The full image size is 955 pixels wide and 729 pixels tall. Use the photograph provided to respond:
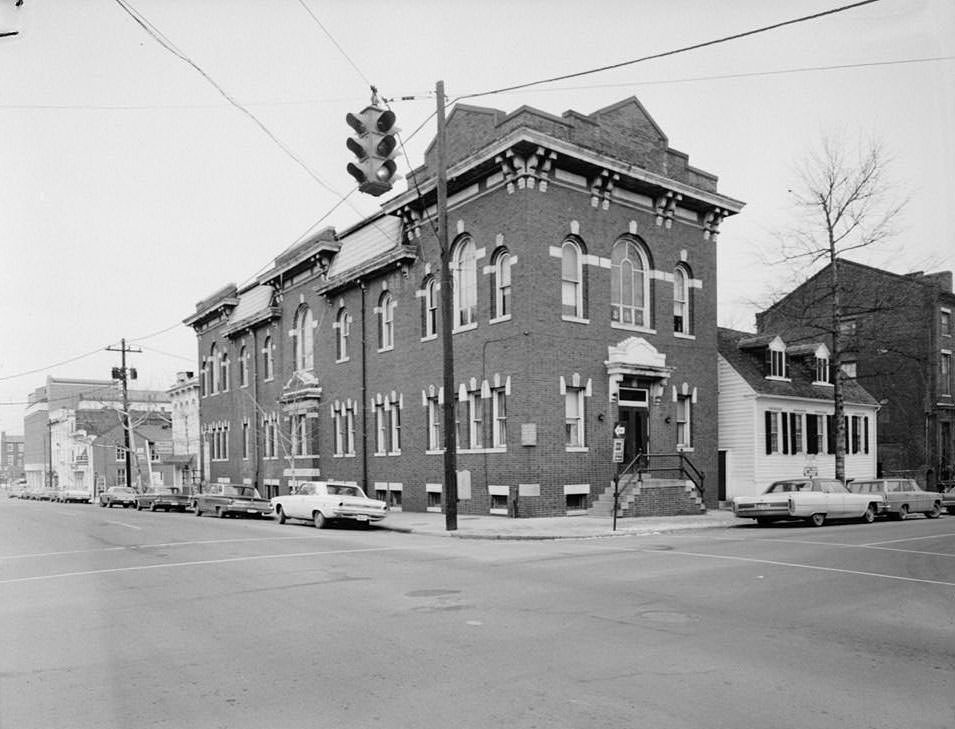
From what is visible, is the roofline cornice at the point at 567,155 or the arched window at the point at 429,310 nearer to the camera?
the roofline cornice at the point at 567,155

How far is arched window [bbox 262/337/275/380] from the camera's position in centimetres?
4312

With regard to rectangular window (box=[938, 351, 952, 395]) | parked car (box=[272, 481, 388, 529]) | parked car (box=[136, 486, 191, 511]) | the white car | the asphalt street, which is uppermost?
rectangular window (box=[938, 351, 952, 395])

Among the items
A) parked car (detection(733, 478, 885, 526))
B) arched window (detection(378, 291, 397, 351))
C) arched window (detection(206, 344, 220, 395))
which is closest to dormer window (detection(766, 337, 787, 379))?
parked car (detection(733, 478, 885, 526))

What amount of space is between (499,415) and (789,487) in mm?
8760

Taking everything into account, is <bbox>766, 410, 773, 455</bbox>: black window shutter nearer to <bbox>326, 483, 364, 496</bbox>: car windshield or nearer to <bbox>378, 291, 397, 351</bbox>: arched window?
<bbox>378, 291, 397, 351</bbox>: arched window

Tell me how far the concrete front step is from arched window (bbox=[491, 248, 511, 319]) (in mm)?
6541

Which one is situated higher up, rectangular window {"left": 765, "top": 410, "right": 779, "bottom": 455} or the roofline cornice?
the roofline cornice

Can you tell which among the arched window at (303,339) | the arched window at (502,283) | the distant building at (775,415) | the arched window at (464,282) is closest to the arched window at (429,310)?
the arched window at (464,282)

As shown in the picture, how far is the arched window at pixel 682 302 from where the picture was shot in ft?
98.2

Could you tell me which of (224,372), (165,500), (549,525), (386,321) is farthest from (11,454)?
(549,525)

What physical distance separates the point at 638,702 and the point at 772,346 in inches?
1174

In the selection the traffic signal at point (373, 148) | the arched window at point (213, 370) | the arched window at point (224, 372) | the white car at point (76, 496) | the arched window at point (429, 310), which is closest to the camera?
the traffic signal at point (373, 148)

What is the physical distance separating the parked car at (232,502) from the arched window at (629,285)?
1452 cm

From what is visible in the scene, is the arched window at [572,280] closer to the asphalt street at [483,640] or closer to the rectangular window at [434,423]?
the rectangular window at [434,423]
